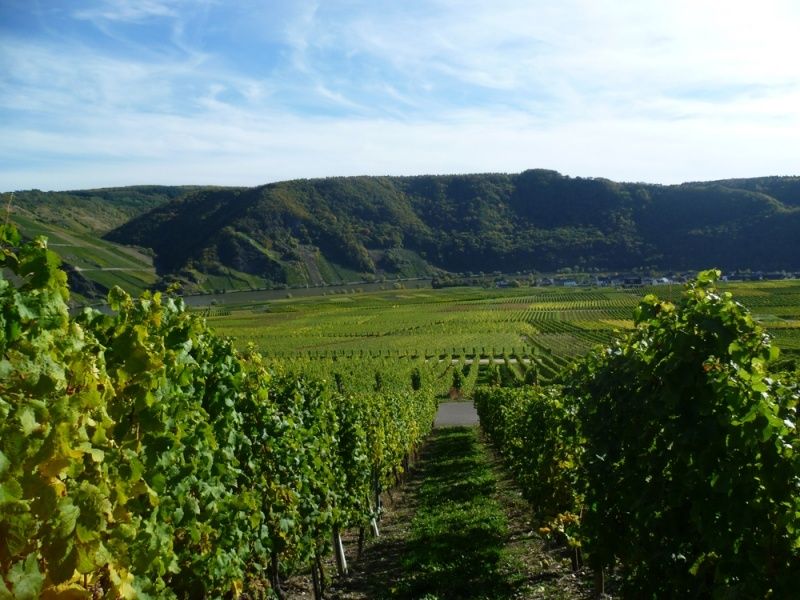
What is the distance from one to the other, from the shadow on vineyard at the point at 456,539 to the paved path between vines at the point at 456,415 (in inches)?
637

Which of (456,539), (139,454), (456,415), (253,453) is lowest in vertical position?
(456,415)

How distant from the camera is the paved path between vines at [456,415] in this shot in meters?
40.1

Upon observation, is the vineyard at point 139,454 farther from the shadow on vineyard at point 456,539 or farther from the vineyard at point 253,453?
the shadow on vineyard at point 456,539

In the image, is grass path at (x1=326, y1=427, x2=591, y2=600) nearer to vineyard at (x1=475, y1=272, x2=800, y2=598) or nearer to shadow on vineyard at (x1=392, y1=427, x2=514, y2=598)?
shadow on vineyard at (x1=392, y1=427, x2=514, y2=598)

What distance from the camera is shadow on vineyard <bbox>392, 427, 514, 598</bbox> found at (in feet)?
33.0

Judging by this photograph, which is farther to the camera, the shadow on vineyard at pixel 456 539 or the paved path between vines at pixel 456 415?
the paved path between vines at pixel 456 415

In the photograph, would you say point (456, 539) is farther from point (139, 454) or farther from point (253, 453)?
point (139, 454)

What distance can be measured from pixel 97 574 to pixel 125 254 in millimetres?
216897

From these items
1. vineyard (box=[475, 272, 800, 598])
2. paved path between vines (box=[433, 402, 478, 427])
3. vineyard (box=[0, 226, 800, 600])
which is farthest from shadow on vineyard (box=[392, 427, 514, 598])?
paved path between vines (box=[433, 402, 478, 427])

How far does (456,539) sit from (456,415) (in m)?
31.1

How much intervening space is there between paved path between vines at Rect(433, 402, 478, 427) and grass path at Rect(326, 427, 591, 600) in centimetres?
1949

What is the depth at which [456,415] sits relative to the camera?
43.8 meters

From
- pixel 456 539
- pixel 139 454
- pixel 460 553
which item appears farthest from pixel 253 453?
pixel 456 539

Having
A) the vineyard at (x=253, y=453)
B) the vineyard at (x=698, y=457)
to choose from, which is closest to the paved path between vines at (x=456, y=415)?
the vineyard at (x=253, y=453)
